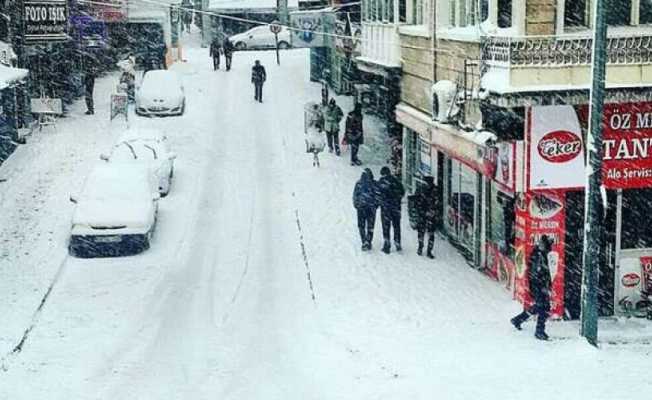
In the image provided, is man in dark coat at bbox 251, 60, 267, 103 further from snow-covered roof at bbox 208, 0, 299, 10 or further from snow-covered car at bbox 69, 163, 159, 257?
snow-covered roof at bbox 208, 0, 299, 10

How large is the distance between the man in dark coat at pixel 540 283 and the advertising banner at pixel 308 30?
65.9 feet

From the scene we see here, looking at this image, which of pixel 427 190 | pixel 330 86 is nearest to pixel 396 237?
pixel 427 190

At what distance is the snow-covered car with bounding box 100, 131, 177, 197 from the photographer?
26406 mm

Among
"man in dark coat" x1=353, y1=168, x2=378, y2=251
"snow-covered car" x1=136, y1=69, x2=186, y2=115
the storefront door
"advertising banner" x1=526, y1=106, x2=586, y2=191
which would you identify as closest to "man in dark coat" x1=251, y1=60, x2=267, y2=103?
"snow-covered car" x1=136, y1=69, x2=186, y2=115

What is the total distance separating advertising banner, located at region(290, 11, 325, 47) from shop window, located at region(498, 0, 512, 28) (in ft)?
60.2

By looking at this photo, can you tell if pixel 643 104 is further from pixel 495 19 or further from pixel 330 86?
pixel 330 86

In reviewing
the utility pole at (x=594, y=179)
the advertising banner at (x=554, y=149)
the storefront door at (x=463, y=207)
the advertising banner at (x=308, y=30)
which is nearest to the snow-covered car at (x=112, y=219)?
the storefront door at (x=463, y=207)

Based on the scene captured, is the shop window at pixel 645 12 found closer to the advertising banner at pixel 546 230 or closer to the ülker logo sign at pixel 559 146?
the ülker logo sign at pixel 559 146

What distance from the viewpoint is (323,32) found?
36.1 metres

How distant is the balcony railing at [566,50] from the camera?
54.0 feet

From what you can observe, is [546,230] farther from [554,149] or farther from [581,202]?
[554,149]

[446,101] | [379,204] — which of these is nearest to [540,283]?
[446,101]

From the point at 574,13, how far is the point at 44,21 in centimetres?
1951

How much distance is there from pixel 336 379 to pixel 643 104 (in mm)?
6724
